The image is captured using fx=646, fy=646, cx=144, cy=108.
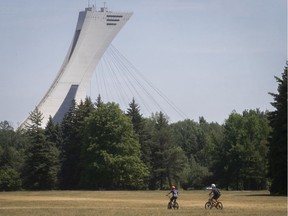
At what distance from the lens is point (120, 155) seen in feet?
239

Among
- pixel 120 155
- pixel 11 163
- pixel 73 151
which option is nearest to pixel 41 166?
pixel 73 151

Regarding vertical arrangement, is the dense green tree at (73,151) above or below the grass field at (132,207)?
above

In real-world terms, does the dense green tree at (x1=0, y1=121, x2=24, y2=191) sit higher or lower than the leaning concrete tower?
lower

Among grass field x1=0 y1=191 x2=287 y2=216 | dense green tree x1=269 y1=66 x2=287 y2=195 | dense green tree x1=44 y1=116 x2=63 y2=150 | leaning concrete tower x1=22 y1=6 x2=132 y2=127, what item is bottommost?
grass field x1=0 y1=191 x2=287 y2=216

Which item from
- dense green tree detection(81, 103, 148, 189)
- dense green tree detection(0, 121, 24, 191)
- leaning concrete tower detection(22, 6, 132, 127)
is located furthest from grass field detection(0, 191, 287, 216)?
leaning concrete tower detection(22, 6, 132, 127)

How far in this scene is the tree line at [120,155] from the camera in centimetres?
7231

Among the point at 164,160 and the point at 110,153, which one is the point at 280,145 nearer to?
the point at 110,153

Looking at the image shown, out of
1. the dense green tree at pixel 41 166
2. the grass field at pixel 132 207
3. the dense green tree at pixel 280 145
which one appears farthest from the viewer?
the dense green tree at pixel 41 166

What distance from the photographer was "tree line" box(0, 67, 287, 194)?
7231 cm

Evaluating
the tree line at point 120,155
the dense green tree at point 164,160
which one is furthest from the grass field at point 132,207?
the dense green tree at point 164,160

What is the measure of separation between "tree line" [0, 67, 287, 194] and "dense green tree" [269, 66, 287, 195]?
67.9 ft

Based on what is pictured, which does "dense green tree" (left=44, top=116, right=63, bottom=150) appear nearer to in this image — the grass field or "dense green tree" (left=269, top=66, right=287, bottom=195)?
"dense green tree" (left=269, top=66, right=287, bottom=195)

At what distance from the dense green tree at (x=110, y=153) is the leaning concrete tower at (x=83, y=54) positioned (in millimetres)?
37108

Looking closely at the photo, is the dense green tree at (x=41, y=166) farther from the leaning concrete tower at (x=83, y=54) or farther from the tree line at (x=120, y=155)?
the leaning concrete tower at (x=83, y=54)
